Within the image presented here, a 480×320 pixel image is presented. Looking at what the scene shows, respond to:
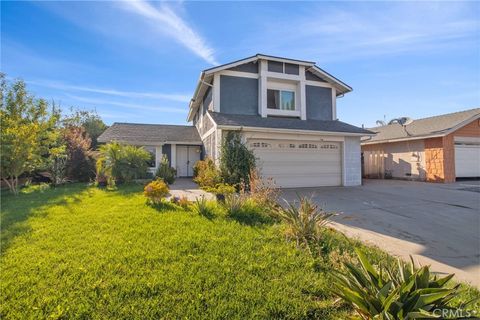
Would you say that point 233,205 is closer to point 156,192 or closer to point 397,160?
point 156,192

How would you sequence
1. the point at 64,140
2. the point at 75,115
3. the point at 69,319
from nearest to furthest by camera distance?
the point at 69,319, the point at 64,140, the point at 75,115

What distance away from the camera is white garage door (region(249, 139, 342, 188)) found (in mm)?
13016

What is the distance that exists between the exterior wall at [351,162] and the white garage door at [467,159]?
7.78 metres

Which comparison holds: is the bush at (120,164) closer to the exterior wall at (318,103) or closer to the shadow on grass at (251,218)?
the shadow on grass at (251,218)

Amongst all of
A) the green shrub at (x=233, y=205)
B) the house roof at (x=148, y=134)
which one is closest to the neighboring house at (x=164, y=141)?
the house roof at (x=148, y=134)

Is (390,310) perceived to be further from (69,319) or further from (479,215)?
(479,215)

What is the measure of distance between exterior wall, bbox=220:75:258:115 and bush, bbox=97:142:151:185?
554 cm

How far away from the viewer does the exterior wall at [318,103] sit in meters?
16.4

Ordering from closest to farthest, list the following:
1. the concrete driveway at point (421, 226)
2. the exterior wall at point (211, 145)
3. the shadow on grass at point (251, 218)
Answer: the concrete driveway at point (421, 226), the shadow on grass at point (251, 218), the exterior wall at point (211, 145)

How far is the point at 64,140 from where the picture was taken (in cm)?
1595

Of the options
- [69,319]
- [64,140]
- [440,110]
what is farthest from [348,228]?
[440,110]

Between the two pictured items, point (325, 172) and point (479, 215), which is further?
point (325, 172)

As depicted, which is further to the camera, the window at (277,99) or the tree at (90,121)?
the tree at (90,121)

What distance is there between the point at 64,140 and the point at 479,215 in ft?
68.9
